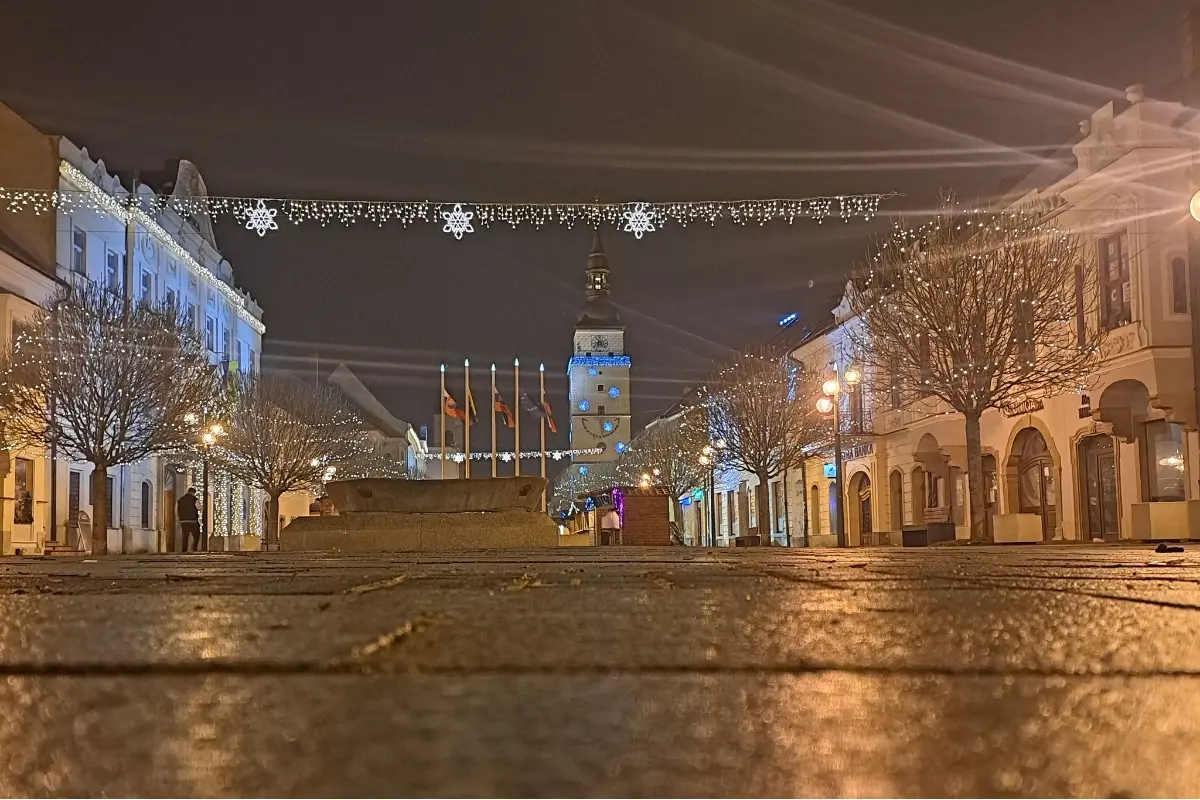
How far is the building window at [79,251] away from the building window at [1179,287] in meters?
29.3

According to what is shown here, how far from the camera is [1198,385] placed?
22.8 meters

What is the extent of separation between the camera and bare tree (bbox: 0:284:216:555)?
27.9 metres

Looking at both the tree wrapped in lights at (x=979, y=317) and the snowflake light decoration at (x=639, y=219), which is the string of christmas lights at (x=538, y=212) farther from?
the tree wrapped in lights at (x=979, y=317)

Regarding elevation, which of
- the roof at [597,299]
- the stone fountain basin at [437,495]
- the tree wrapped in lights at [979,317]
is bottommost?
the stone fountain basin at [437,495]

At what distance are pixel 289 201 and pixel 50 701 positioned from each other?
21.5 meters

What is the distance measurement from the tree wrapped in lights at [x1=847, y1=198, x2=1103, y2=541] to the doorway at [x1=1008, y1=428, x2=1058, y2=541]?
175 inches

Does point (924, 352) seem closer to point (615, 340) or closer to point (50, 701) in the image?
point (50, 701)

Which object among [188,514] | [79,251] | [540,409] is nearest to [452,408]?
[540,409]

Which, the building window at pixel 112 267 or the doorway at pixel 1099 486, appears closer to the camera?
the doorway at pixel 1099 486

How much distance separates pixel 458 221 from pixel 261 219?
12.8 feet

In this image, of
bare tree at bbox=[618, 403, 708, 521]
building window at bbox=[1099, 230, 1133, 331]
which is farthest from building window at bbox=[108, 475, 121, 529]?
building window at bbox=[1099, 230, 1133, 331]

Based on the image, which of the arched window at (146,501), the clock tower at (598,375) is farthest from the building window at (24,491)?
the clock tower at (598,375)

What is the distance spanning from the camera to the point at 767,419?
130ft

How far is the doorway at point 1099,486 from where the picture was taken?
27.1m
